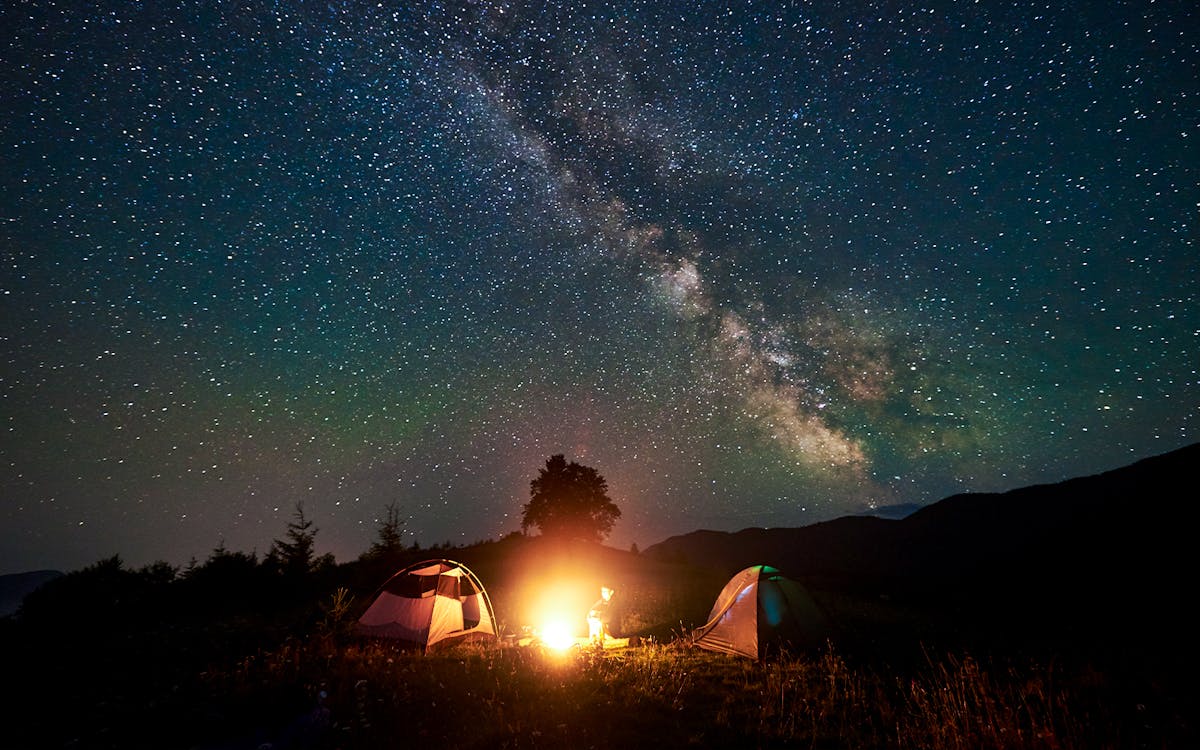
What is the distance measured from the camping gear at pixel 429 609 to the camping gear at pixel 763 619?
18.5ft

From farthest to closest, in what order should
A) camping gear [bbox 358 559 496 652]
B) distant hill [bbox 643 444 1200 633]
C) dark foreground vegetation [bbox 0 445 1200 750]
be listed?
distant hill [bbox 643 444 1200 633] → camping gear [bbox 358 559 496 652] → dark foreground vegetation [bbox 0 445 1200 750]

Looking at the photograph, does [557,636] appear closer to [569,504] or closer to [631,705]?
[631,705]

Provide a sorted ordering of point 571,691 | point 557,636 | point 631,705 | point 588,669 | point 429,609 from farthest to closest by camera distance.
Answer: point 429,609, point 557,636, point 588,669, point 571,691, point 631,705

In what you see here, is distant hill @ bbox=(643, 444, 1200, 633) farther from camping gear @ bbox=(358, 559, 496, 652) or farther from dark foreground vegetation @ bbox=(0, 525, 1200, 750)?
camping gear @ bbox=(358, 559, 496, 652)

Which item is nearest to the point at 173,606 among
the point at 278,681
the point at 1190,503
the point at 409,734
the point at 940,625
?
the point at 278,681

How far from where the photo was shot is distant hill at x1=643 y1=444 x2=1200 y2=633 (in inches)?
1011

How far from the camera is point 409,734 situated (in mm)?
5500

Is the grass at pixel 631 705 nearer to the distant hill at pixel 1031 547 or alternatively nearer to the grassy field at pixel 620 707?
the grassy field at pixel 620 707

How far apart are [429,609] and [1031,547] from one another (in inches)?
1900

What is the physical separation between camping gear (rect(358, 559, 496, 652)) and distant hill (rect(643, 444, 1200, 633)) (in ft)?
76.1

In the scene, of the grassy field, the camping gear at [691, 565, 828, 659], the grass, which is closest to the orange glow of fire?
the grass

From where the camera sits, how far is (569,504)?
4244cm

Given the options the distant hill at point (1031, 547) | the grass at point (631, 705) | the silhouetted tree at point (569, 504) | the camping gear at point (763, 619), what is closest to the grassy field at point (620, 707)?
the grass at point (631, 705)

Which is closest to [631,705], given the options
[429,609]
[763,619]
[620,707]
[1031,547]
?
[620,707]
